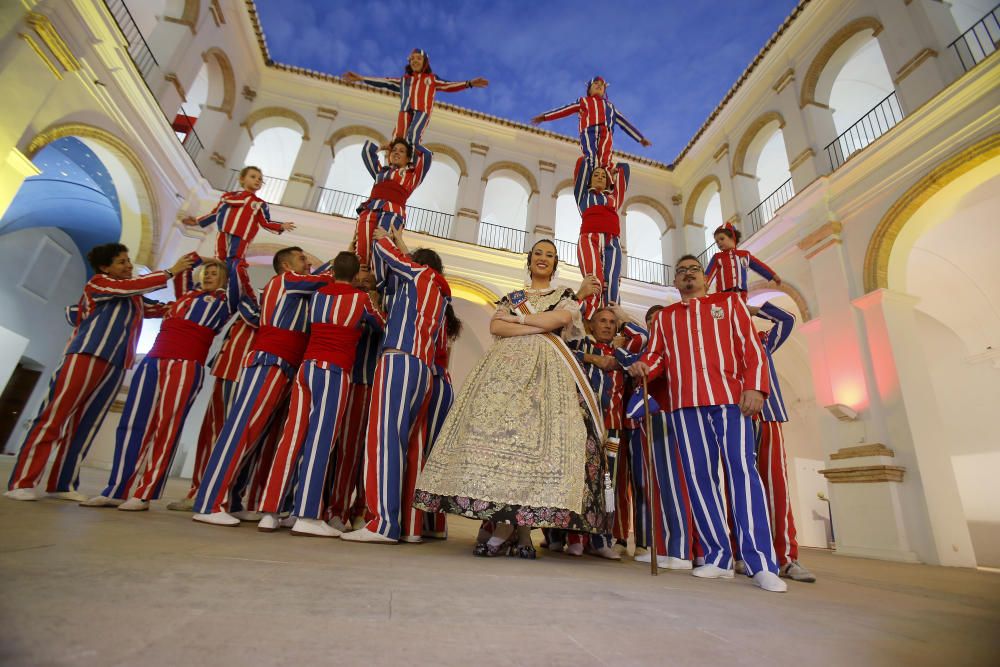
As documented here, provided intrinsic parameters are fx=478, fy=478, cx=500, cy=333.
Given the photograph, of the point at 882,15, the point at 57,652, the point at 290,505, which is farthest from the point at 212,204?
the point at 882,15

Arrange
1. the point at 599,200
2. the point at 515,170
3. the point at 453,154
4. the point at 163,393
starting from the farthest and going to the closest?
the point at 515,170
the point at 453,154
the point at 599,200
the point at 163,393

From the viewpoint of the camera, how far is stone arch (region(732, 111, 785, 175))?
998 cm

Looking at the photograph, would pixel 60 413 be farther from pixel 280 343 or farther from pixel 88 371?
pixel 280 343

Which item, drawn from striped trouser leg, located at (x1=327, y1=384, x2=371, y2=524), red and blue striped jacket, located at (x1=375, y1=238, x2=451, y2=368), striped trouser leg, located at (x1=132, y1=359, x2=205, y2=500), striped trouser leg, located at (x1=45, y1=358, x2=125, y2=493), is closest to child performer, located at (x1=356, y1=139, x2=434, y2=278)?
red and blue striped jacket, located at (x1=375, y1=238, x2=451, y2=368)

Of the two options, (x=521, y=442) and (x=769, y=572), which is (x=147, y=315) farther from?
(x=769, y=572)

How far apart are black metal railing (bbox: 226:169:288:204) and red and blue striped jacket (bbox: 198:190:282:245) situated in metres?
6.06

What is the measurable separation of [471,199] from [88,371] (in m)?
A: 9.38

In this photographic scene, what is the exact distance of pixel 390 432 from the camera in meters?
2.46

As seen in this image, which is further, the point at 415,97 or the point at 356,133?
the point at 356,133

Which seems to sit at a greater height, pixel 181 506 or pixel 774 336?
pixel 774 336

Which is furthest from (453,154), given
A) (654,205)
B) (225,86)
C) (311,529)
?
(311,529)

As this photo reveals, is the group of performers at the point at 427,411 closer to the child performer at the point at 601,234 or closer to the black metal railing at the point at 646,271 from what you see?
the child performer at the point at 601,234

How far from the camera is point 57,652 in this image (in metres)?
0.59

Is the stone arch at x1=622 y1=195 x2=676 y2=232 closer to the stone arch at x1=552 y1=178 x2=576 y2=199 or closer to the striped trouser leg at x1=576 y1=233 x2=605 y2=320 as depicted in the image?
the stone arch at x1=552 y1=178 x2=576 y2=199
